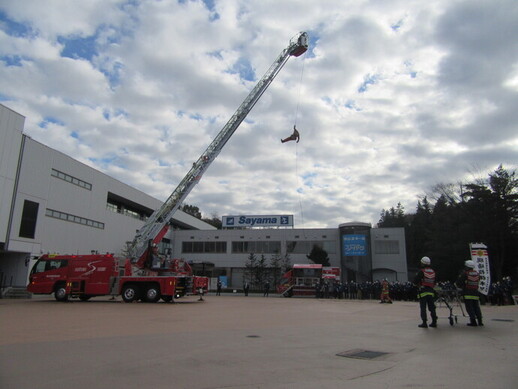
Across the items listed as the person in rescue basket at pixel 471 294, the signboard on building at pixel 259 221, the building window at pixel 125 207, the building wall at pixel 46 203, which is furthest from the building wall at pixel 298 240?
the person in rescue basket at pixel 471 294

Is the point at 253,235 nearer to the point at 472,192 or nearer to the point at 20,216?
the point at 472,192

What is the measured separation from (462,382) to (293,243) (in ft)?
169

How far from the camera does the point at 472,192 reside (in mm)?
47312

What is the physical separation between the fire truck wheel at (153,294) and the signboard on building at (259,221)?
35.7m

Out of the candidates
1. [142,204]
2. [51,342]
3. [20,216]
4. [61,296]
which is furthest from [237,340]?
[142,204]

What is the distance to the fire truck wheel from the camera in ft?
72.4

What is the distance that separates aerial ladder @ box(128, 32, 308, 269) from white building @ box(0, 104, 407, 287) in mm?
7543

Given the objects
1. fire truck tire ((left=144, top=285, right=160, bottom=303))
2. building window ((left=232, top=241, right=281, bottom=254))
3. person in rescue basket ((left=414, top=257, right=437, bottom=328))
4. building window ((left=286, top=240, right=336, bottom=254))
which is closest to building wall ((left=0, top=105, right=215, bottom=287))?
fire truck tire ((left=144, top=285, right=160, bottom=303))

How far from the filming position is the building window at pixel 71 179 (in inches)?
1313

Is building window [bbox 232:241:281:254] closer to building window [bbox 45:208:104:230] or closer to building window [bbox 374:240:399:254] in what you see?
building window [bbox 374:240:399:254]

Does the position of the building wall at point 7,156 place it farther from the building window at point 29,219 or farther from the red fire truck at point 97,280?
the red fire truck at point 97,280

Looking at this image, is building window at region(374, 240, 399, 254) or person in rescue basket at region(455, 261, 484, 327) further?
building window at region(374, 240, 399, 254)

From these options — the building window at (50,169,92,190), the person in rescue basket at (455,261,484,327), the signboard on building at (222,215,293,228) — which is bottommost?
the person in rescue basket at (455,261,484,327)

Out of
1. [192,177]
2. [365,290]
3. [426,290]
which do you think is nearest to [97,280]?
[192,177]
